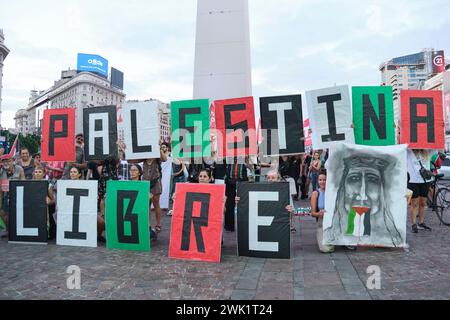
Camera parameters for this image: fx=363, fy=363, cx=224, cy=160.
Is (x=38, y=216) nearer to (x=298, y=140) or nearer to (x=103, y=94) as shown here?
(x=298, y=140)

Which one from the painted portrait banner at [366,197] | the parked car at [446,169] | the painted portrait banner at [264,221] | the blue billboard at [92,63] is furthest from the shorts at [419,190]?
the blue billboard at [92,63]

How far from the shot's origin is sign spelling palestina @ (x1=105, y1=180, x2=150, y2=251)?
5.94 m

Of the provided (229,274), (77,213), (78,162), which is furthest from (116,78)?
(229,274)

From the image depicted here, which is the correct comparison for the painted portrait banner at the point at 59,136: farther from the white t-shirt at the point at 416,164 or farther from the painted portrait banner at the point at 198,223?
the white t-shirt at the point at 416,164

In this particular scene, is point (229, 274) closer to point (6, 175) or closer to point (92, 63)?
point (6, 175)

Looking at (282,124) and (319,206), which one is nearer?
(319,206)

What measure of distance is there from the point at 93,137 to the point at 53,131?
0.92 metres

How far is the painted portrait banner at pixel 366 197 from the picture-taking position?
567cm

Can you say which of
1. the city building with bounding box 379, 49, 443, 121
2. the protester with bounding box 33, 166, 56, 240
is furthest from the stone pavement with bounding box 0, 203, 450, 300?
the city building with bounding box 379, 49, 443, 121

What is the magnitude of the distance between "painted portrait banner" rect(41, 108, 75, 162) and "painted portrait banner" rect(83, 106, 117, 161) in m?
0.35

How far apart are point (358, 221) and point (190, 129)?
339 centimetres

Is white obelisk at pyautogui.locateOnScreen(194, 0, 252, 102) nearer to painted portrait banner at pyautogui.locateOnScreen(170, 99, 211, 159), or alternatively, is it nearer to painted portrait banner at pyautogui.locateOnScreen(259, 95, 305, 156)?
painted portrait banner at pyautogui.locateOnScreen(170, 99, 211, 159)

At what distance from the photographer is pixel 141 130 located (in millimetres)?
6691

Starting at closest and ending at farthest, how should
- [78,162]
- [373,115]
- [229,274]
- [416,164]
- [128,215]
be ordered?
[229,274]
[128,215]
[373,115]
[416,164]
[78,162]
